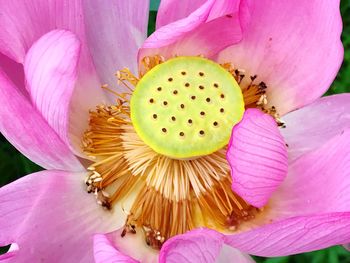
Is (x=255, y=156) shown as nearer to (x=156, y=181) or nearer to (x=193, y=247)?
(x=193, y=247)

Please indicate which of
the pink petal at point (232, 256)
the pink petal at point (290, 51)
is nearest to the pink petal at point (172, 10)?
the pink petal at point (290, 51)

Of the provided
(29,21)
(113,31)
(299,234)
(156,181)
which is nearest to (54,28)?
(29,21)

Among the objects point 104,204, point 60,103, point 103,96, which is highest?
point 60,103

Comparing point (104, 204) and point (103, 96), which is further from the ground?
point (103, 96)

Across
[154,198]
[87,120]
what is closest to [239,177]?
[154,198]

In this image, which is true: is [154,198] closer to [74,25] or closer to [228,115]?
[228,115]
